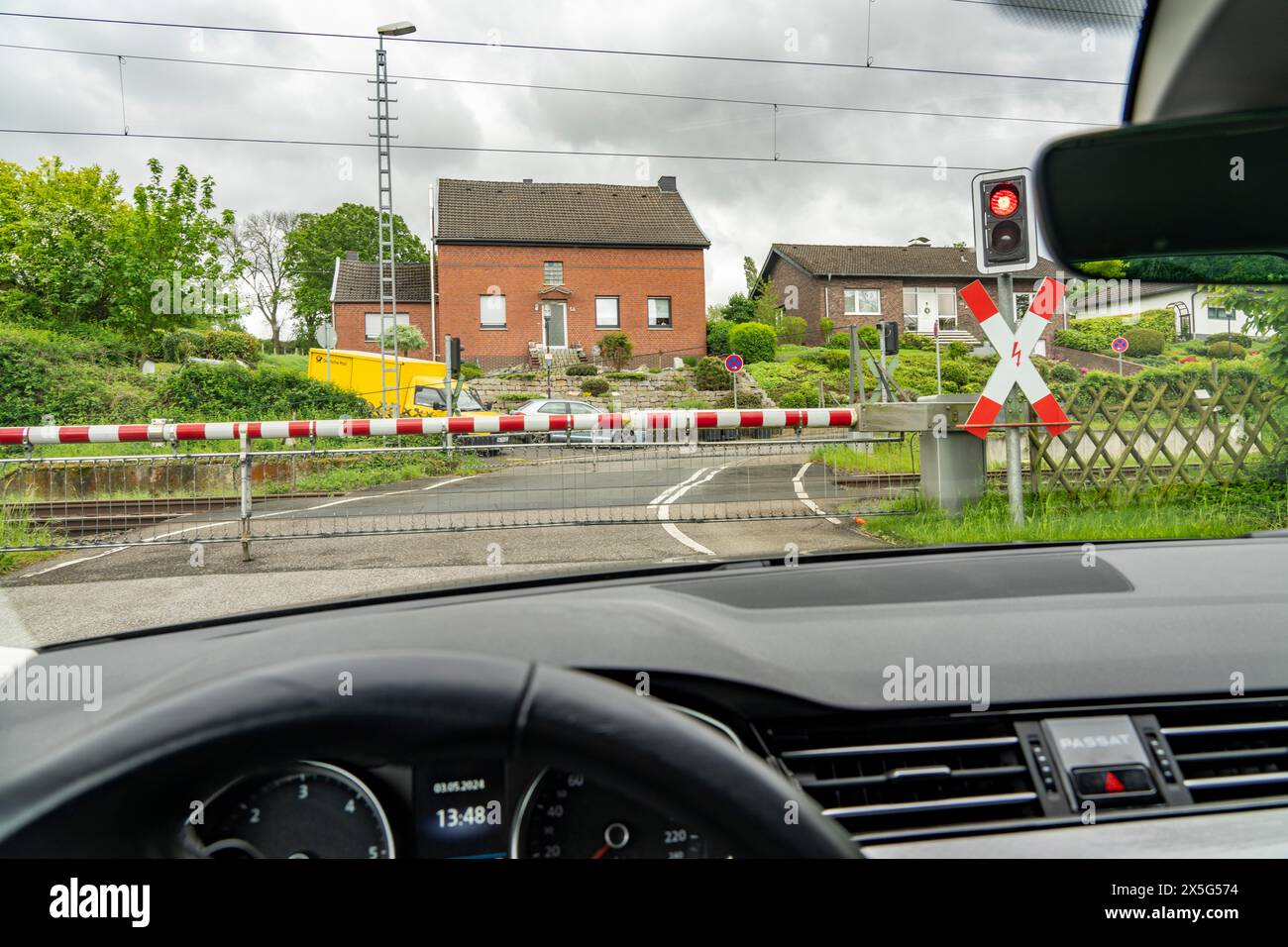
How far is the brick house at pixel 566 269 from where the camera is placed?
34375 millimetres

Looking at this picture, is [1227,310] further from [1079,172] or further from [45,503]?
[45,503]

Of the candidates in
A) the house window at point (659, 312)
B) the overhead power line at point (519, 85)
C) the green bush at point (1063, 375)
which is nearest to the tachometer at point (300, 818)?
the green bush at point (1063, 375)

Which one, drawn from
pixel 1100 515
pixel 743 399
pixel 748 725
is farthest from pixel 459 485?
pixel 743 399

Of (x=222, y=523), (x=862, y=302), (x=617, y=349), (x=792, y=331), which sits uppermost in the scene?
(x=862, y=302)

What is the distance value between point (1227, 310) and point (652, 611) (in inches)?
68.0

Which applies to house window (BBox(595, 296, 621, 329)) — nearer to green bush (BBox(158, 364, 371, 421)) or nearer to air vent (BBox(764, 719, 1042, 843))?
green bush (BBox(158, 364, 371, 421))

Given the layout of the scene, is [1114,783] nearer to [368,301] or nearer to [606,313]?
[606,313]

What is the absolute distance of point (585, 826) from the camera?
1.00 metres

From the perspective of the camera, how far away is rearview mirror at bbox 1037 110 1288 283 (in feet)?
3.79

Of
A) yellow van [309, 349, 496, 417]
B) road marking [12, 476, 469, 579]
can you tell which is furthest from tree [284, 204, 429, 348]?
road marking [12, 476, 469, 579]

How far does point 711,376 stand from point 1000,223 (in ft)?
82.5

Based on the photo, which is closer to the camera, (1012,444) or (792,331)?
(1012,444)

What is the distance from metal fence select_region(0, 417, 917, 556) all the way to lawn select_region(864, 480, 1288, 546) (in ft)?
2.37
